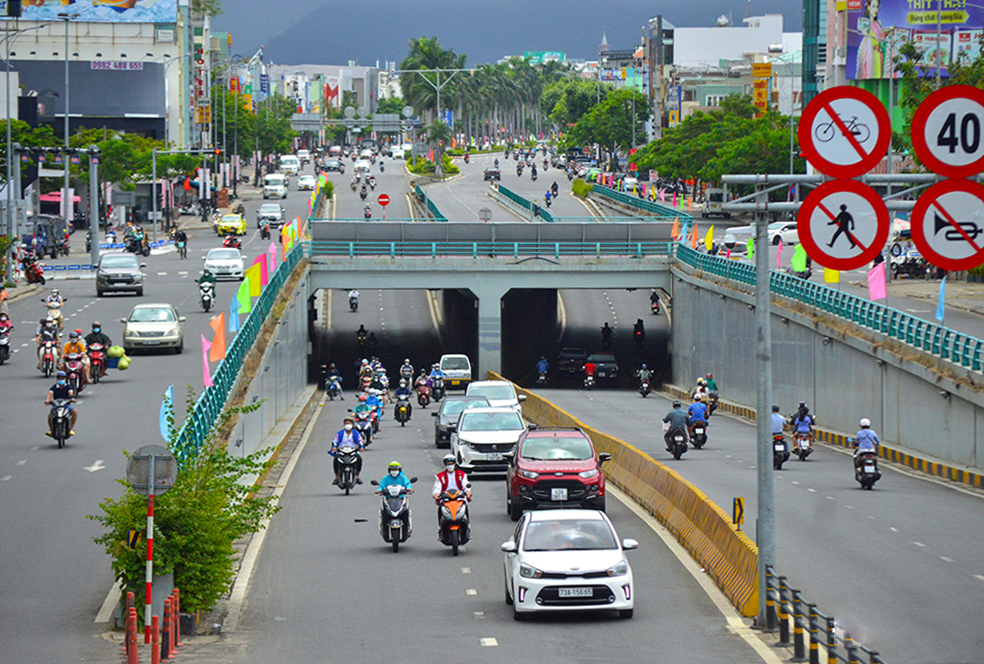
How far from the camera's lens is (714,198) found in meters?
121

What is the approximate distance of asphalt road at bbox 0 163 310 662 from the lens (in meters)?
16.9

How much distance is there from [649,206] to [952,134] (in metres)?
80.5

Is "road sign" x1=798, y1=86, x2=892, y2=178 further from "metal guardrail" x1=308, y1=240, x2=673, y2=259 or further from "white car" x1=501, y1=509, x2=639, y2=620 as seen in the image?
"metal guardrail" x1=308, y1=240, x2=673, y2=259

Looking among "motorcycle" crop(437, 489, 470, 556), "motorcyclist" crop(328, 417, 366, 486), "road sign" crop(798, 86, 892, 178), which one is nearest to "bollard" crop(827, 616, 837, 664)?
"road sign" crop(798, 86, 892, 178)

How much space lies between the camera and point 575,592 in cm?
1659

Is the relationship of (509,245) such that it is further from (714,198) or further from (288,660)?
(714,198)

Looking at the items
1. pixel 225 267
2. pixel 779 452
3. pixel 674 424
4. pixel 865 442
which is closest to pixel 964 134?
pixel 865 442

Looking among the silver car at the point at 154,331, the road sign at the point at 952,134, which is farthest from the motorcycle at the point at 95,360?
the road sign at the point at 952,134

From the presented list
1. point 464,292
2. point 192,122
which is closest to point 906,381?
point 464,292

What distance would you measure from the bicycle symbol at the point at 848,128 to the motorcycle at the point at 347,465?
17.1 m

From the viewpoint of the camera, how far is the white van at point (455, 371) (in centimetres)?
5525

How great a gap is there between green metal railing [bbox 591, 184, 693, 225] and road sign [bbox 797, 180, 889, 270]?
60.1m

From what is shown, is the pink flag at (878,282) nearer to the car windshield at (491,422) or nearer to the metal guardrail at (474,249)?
the car windshield at (491,422)

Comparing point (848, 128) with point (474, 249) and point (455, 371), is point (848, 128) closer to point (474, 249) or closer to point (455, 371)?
point (455, 371)
